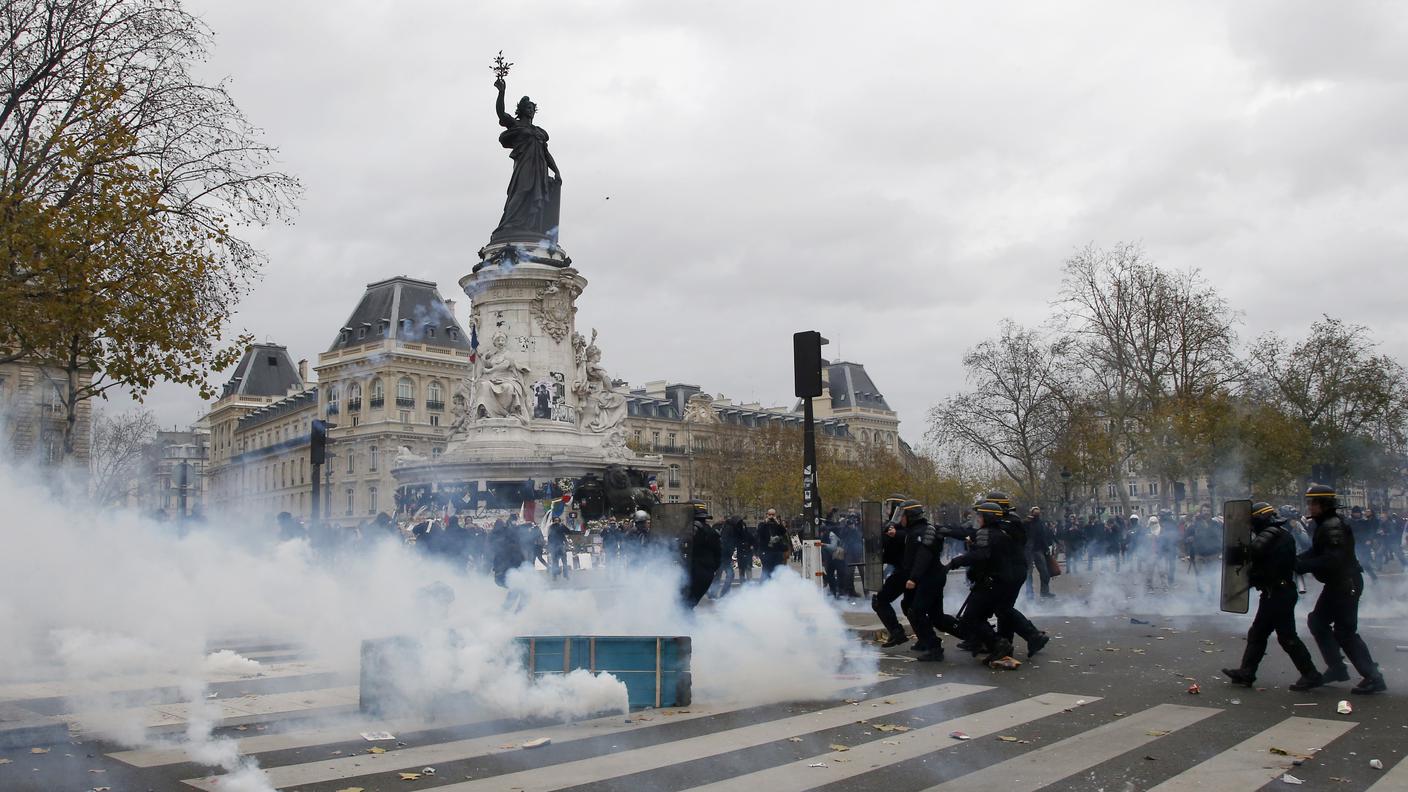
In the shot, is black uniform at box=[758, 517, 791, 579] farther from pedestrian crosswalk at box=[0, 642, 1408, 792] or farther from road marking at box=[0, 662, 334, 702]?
pedestrian crosswalk at box=[0, 642, 1408, 792]

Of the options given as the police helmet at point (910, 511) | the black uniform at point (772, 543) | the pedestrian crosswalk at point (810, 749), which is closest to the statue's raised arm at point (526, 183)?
the black uniform at point (772, 543)

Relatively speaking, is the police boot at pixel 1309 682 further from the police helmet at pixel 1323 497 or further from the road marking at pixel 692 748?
the road marking at pixel 692 748

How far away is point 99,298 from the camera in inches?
617

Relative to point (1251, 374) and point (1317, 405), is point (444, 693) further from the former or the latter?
point (1317, 405)

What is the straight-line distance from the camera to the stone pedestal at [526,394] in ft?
108

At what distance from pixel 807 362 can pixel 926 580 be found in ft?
18.4

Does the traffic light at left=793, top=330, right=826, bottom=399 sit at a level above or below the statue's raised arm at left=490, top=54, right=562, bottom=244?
below

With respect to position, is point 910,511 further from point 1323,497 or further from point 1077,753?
point 1077,753

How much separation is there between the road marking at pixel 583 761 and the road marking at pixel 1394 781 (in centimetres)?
352

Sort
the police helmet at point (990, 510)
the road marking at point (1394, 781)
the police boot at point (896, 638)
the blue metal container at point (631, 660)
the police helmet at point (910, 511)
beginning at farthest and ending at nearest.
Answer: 1. the police boot at point (896, 638)
2. the police helmet at point (910, 511)
3. the police helmet at point (990, 510)
4. the blue metal container at point (631, 660)
5. the road marking at point (1394, 781)

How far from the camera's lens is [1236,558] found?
10.6 m

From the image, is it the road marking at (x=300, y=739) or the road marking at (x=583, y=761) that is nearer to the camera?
the road marking at (x=583, y=761)

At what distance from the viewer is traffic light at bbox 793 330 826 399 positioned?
56.3ft

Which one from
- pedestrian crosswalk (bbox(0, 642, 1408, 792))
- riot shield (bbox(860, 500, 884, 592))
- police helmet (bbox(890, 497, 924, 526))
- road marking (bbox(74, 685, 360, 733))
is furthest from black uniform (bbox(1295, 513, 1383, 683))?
road marking (bbox(74, 685, 360, 733))
